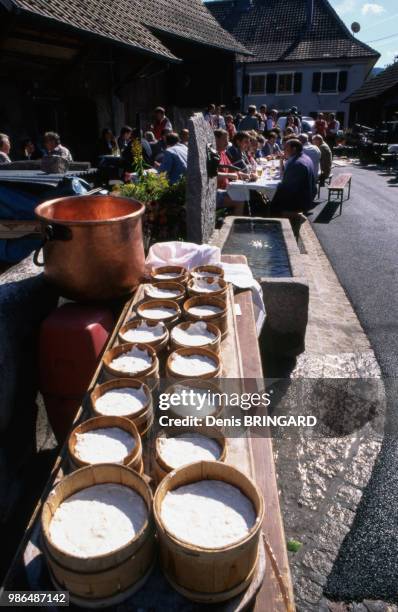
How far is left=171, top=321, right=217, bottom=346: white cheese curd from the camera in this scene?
97.2 inches

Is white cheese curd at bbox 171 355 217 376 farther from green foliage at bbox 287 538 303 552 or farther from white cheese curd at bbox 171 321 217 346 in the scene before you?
green foliage at bbox 287 538 303 552

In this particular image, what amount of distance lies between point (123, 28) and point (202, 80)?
8.22 m

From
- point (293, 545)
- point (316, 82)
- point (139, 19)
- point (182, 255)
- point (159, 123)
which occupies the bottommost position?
point (293, 545)

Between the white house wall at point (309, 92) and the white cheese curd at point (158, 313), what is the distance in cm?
3483

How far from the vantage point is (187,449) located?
175cm

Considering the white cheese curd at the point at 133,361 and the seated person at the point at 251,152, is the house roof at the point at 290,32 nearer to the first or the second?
the seated person at the point at 251,152

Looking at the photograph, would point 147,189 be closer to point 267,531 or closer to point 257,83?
A: point 267,531

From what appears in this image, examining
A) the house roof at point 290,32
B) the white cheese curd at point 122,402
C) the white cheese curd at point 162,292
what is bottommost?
the white cheese curd at point 122,402

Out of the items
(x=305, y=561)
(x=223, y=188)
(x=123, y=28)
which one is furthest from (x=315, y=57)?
(x=305, y=561)

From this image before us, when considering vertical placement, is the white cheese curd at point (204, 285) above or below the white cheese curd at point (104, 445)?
above

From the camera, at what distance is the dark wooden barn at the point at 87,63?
7.88 meters

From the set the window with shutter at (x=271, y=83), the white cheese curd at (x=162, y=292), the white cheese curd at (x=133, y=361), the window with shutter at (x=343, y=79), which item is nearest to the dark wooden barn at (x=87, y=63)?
the white cheese curd at (x=162, y=292)

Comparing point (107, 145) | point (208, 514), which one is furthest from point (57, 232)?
point (107, 145)

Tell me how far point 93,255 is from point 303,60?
1431 inches
